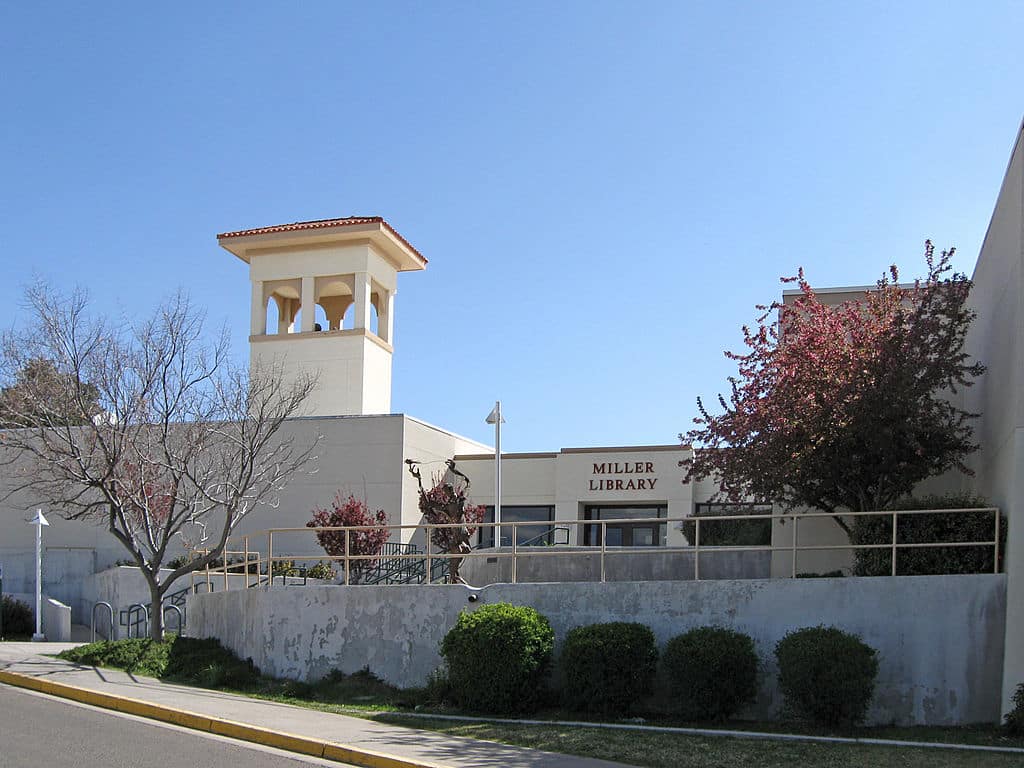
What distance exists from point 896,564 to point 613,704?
429 centimetres

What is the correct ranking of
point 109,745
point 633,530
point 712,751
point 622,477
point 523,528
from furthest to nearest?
point 523,528 < point 633,530 < point 622,477 < point 712,751 < point 109,745

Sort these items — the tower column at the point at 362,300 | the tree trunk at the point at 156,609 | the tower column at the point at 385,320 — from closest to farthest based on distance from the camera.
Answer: the tree trunk at the point at 156,609, the tower column at the point at 362,300, the tower column at the point at 385,320

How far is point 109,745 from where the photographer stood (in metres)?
11.8

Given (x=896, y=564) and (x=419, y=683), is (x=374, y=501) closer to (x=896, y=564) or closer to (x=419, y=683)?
(x=419, y=683)

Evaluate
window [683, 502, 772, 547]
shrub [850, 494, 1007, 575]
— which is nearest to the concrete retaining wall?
window [683, 502, 772, 547]

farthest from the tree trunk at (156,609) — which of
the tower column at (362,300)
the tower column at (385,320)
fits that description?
the tower column at (385,320)

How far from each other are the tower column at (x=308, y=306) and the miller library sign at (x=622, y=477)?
35.5ft

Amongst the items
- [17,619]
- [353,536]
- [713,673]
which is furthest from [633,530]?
[713,673]

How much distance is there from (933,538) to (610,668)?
15.8 ft

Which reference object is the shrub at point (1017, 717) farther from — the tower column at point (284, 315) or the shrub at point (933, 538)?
the tower column at point (284, 315)

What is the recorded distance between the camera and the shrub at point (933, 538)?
14547mm

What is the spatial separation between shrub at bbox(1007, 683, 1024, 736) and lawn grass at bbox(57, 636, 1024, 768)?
0.12 m

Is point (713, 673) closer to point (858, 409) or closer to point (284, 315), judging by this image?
point (858, 409)

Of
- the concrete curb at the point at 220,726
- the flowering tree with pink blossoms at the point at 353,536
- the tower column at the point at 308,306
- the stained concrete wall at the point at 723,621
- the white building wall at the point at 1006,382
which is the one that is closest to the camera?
the concrete curb at the point at 220,726
